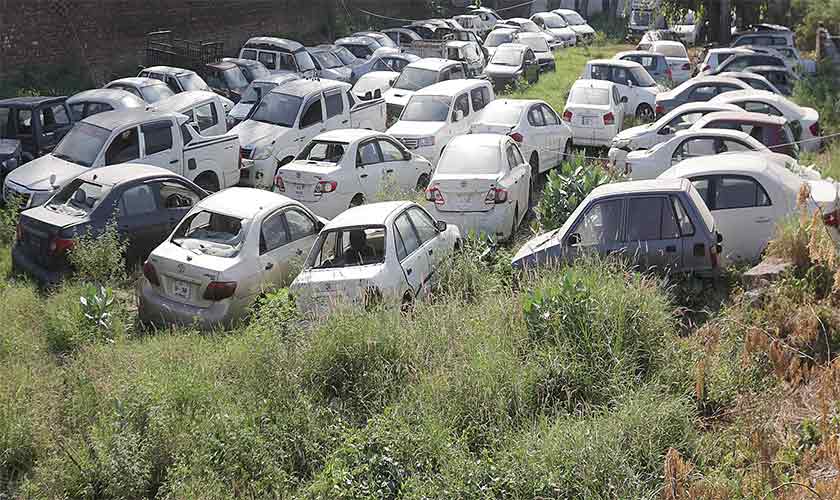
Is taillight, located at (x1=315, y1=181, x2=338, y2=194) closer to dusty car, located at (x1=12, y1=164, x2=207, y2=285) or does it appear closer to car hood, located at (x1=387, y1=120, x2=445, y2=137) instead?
dusty car, located at (x1=12, y1=164, x2=207, y2=285)

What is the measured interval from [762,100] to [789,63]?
9071mm

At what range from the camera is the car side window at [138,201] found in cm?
1223

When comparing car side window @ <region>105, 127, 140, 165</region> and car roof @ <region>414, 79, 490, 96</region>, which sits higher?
car roof @ <region>414, 79, 490, 96</region>

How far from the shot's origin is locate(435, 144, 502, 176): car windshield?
14.0 metres

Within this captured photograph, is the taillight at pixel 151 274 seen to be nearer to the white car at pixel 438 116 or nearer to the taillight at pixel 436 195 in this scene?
the taillight at pixel 436 195

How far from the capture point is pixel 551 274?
9.88 m

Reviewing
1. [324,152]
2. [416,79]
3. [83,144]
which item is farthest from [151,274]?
[416,79]

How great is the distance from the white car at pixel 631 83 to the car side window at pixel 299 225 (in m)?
13.4

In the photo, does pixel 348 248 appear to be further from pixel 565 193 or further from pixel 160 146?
pixel 160 146

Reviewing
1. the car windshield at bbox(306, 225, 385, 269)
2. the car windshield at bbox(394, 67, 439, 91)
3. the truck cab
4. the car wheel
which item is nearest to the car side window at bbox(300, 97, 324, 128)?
the truck cab

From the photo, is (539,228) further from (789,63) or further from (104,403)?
(789,63)

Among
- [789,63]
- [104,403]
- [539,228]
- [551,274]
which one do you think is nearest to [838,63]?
[789,63]

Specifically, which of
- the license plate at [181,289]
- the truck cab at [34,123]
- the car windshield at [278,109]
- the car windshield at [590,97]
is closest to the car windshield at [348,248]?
the license plate at [181,289]

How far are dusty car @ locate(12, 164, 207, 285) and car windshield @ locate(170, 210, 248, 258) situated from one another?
1.06 m
